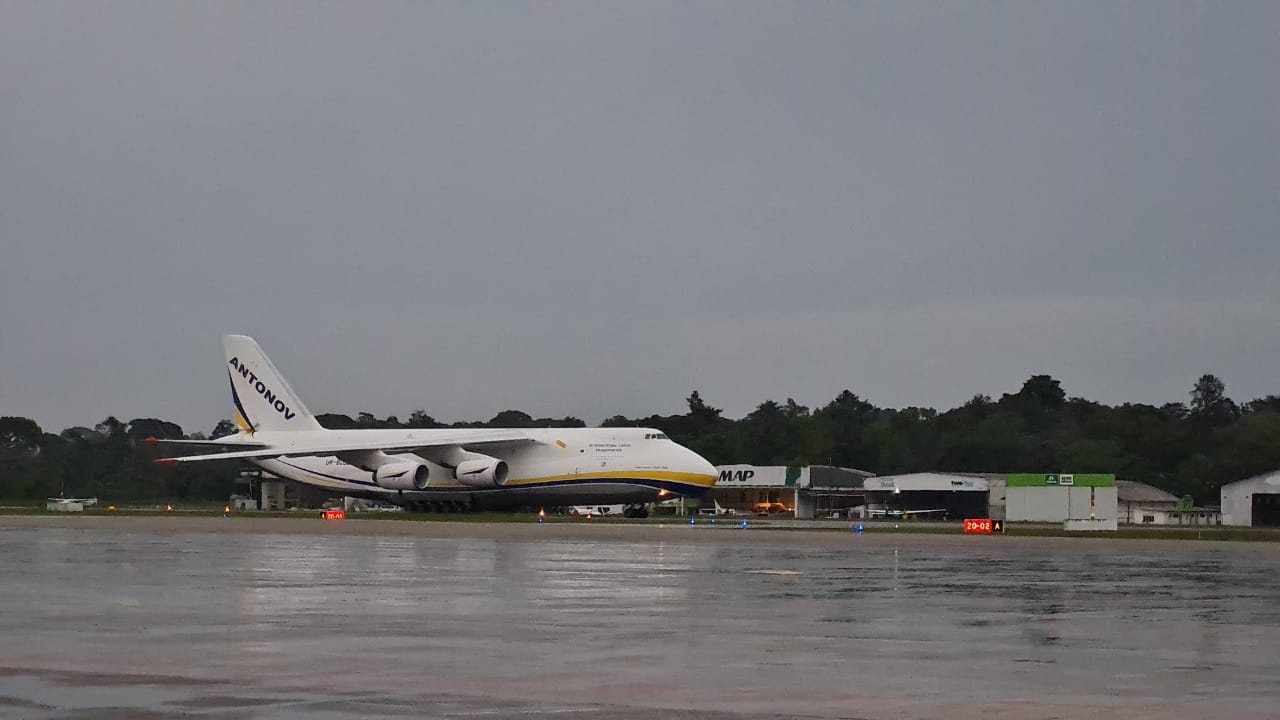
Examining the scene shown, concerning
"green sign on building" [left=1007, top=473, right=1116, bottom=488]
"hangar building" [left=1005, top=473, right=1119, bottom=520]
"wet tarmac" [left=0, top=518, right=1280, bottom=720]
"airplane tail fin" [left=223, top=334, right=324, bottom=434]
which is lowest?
"wet tarmac" [left=0, top=518, right=1280, bottom=720]

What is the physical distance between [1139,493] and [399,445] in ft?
174

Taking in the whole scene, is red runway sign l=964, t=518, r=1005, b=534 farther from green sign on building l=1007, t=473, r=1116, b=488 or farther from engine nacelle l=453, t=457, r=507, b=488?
engine nacelle l=453, t=457, r=507, b=488

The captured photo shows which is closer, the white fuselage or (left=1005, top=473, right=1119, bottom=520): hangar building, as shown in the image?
the white fuselage

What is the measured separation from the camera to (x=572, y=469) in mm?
74062

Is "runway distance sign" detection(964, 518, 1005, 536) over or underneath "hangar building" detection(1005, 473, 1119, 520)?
underneath

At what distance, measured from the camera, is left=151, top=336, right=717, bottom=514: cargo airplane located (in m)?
72.6

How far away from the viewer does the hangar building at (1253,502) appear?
84.3 meters

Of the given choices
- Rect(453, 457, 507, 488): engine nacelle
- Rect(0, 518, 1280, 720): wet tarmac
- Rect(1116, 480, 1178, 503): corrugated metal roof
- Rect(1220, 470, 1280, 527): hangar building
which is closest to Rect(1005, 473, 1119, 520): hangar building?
Rect(1220, 470, 1280, 527): hangar building

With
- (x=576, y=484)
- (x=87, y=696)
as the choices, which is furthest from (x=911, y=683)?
(x=576, y=484)

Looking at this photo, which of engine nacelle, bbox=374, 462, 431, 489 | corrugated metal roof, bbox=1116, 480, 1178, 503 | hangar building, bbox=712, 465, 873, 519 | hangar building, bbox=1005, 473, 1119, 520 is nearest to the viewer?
hangar building, bbox=1005, 473, 1119, 520

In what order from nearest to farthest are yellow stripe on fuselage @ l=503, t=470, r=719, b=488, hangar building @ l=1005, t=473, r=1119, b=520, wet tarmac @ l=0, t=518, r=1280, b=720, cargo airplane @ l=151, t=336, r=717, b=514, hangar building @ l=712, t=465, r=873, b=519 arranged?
wet tarmac @ l=0, t=518, r=1280, b=720, yellow stripe on fuselage @ l=503, t=470, r=719, b=488, cargo airplane @ l=151, t=336, r=717, b=514, hangar building @ l=1005, t=473, r=1119, b=520, hangar building @ l=712, t=465, r=873, b=519

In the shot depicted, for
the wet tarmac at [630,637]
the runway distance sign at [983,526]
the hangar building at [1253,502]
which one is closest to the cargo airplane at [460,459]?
the runway distance sign at [983,526]

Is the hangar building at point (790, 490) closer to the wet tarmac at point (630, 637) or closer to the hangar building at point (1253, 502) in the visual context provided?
the hangar building at point (1253, 502)

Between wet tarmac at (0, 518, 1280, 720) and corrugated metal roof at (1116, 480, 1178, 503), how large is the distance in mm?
70387
